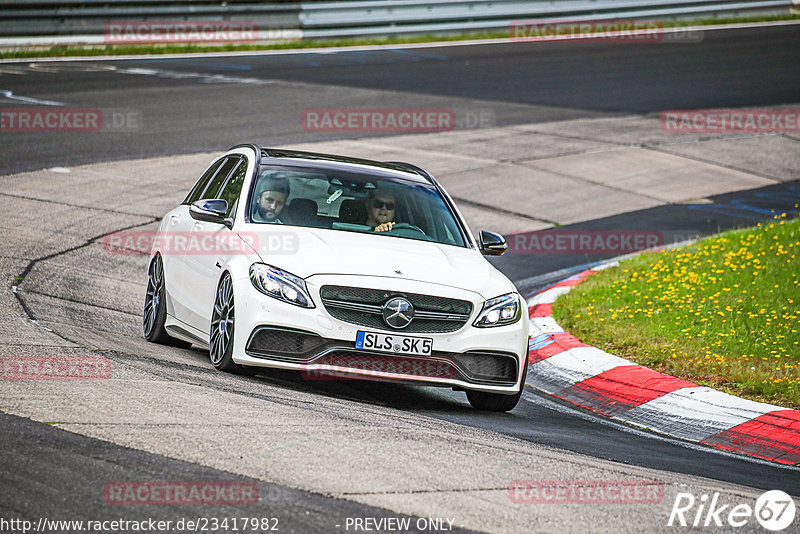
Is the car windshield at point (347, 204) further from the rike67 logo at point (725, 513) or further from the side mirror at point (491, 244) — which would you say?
the rike67 logo at point (725, 513)

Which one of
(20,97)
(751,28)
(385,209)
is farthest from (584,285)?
(751,28)

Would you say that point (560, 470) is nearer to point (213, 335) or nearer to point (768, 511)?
point (768, 511)

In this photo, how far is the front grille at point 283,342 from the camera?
7.59m

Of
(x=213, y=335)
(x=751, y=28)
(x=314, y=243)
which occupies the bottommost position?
(x=213, y=335)

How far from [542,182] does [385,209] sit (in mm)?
9080

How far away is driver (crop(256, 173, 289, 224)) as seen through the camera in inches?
341

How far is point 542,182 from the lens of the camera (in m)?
17.7

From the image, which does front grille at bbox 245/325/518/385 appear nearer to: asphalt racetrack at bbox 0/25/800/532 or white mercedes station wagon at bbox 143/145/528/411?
white mercedes station wagon at bbox 143/145/528/411
